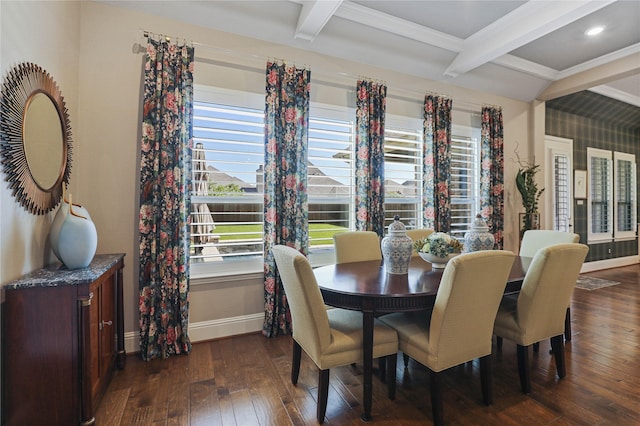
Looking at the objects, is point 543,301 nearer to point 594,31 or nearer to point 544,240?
point 544,240

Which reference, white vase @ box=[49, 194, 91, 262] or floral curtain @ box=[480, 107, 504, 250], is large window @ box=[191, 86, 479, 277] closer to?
white vase @ box=[49, 194, 91, 262]

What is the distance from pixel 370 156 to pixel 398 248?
158 cm

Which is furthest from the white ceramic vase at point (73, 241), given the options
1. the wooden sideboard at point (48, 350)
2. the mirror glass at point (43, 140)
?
the mirror glass at point (43, 140)

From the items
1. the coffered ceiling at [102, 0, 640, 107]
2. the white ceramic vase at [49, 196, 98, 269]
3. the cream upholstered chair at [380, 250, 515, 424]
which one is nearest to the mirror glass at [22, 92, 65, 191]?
the white ceramic vase at [49, 196, 98, 269]

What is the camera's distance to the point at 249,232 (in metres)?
3.28

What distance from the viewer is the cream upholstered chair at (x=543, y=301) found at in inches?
82.3

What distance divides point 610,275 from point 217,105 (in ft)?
23.4

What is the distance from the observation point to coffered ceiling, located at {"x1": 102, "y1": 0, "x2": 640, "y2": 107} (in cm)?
297

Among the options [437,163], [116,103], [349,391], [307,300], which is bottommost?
[349,391]

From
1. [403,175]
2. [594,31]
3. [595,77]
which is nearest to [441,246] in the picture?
[403,175]

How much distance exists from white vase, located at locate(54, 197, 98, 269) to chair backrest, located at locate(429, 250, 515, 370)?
7.03 feet

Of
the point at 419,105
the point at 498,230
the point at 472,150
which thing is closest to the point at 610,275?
the point at 498,230

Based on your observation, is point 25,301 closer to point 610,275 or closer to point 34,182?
point 34,182

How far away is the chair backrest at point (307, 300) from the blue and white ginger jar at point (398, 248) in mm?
777
